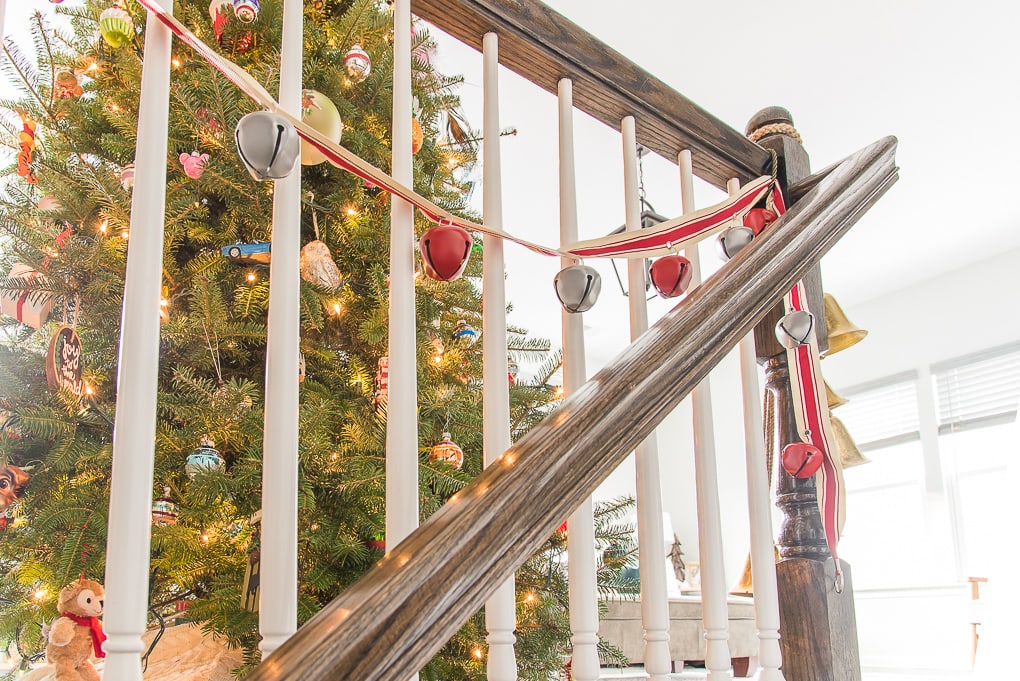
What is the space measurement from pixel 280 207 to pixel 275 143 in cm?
8

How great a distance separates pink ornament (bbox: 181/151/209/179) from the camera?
1.27 metres

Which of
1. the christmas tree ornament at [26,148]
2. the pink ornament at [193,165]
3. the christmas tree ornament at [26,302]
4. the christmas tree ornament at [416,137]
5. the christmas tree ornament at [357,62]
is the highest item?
the christmas tree ornament at [357,62]

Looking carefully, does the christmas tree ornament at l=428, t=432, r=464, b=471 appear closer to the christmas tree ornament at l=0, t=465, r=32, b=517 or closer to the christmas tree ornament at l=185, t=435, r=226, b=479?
the christmas tree ornament at l=185, t=435, r=226, b=479

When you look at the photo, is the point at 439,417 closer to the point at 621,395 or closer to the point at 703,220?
the point at 703,220

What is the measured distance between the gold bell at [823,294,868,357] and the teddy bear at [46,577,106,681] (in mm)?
1049

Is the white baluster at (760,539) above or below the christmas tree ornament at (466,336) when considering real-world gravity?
below

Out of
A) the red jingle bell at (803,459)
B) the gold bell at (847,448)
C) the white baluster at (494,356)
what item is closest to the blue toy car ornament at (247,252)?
the white baluster at (494,356)

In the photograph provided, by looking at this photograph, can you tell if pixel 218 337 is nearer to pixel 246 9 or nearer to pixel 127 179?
pixel 127 179

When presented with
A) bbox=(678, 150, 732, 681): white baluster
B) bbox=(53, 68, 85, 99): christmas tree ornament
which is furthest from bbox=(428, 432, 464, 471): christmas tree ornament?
bbox=(53, 68, 85, 99): christmas tree ornament

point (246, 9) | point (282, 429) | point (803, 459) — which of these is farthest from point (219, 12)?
point (803, 459)

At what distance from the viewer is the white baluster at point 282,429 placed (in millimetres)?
518

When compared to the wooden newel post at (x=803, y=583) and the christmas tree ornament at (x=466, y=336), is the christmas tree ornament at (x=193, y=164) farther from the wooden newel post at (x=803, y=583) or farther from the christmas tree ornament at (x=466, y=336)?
the wooden newel post at (x=803, y=583)

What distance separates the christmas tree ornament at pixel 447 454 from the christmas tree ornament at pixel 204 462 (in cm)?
32

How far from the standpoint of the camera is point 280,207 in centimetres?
59
